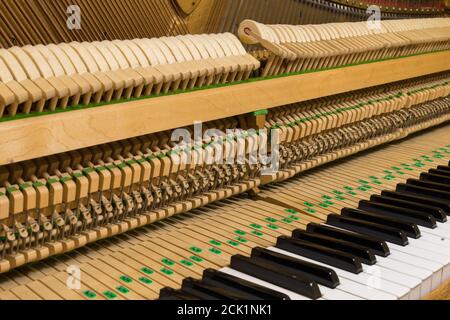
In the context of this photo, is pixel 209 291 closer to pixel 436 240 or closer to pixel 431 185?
pixel 436 240

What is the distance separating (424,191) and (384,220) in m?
0.57

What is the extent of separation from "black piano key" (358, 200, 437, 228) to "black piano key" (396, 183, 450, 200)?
35 cm

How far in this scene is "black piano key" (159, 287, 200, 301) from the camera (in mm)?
2104

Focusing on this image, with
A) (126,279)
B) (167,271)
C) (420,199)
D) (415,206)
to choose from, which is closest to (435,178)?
(420,199)

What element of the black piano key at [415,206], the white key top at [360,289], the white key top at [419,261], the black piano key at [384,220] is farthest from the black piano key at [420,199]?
the white key top at [360,289]

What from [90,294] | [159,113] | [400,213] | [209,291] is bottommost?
[90,294]

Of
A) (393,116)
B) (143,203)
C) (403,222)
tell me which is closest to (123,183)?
(143,203)

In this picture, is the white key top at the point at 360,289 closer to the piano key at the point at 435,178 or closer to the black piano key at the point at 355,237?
the black piano key at the point at 355,237

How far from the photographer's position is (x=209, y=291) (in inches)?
84.1

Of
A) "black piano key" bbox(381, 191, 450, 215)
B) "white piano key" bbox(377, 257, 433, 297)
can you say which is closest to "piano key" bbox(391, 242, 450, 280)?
"white piano key" bbox(377, 257, 433, 297)

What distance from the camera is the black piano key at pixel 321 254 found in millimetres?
2408

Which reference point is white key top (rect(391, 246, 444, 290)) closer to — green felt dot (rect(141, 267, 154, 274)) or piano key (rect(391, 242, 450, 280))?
piano key (rect(391, 242, 450, 280))

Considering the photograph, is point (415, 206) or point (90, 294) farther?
point (415, 206)

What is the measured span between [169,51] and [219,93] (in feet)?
0.98
